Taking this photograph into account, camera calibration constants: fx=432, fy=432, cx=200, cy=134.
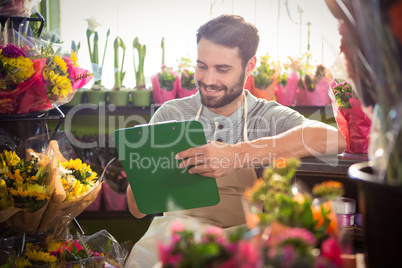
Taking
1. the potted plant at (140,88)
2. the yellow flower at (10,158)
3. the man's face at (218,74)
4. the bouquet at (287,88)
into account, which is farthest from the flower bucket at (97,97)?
the yellow flower at (10,158)

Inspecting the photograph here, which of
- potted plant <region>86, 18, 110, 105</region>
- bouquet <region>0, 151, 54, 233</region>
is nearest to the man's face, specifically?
bouquet <region>0, 151, 54, 233</region>

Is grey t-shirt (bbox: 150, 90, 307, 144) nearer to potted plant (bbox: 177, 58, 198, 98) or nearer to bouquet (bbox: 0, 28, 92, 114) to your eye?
bouquet (bbox: 0, 28, 92, 114)

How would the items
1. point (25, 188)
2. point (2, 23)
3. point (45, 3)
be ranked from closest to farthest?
point (25, 188) < point (2, 23) < point (45, 3)

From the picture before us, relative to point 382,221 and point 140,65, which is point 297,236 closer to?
point 382,221

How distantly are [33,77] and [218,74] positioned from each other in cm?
96

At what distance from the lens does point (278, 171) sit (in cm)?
69

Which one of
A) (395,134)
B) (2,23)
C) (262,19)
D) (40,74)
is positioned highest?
(262,19)

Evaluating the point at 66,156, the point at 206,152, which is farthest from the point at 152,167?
the point at 66,156

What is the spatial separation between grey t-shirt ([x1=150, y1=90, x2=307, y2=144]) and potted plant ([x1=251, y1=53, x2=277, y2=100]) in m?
1.08

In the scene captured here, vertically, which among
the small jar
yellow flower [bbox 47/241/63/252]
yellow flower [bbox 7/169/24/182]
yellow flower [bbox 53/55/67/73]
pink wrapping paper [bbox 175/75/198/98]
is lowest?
yellow flower [bbox 47/241/63/252]

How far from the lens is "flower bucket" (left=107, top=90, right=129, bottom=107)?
3555mm

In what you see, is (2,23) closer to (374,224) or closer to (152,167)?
(152,167)

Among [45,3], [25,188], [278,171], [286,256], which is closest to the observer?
[286,256]

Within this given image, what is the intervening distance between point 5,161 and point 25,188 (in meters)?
0.17
